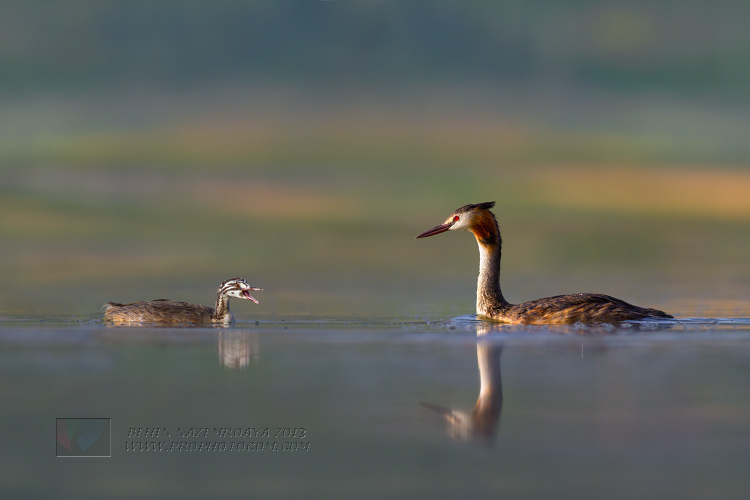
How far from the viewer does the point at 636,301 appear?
1755cm

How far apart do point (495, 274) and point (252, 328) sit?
4.00 metres

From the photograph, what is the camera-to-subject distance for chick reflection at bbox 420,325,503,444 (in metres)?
5.52

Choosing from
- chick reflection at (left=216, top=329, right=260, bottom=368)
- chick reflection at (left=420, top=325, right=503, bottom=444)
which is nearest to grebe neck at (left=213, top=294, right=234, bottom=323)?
chick reflection at (left=216, top=329, right=260, bottom=368)

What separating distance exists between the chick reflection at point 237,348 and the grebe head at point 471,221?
380cm

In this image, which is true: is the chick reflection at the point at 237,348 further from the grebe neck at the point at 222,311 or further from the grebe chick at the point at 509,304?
the grebe chick at the point at 509,304

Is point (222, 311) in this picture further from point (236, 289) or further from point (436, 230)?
point (436, 230)

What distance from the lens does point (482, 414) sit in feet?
19.8

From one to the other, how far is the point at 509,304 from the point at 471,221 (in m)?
1.31

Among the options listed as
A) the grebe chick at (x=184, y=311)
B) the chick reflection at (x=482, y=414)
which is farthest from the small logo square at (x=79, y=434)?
the grebe chick at (x=184, y=311)

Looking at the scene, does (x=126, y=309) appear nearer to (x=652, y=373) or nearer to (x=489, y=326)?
(x=489, y=326)

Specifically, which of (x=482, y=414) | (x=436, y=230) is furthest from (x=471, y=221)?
(x=482, y=414)

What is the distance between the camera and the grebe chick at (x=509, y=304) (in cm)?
1240

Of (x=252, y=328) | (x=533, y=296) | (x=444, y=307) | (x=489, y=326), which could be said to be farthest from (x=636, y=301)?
(x=252, y=328)

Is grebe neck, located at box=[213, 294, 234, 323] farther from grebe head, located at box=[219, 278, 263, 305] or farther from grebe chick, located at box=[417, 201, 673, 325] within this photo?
grebe chick, located at box=[417, 201, 673, 325]
